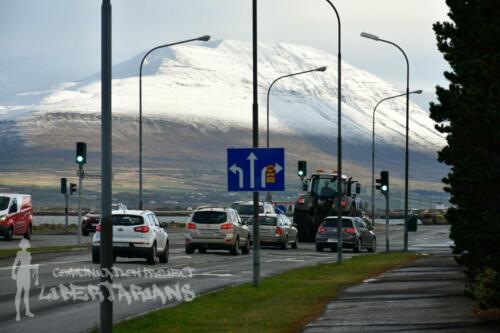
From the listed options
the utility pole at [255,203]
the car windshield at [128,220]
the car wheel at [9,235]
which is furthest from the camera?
the car wheel at [9,235]

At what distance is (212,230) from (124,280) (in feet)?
60.6

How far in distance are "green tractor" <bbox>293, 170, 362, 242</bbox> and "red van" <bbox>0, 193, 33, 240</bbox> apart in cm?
1305

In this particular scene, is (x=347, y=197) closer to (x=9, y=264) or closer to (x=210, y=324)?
(x=9, y=264)

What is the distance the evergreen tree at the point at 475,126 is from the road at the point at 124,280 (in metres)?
5.58

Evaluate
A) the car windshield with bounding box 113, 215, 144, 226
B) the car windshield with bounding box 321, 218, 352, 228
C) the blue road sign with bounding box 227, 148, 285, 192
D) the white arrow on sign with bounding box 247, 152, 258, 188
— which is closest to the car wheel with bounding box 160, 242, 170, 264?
the car windshield with bounding box 113, 215, 144, 226

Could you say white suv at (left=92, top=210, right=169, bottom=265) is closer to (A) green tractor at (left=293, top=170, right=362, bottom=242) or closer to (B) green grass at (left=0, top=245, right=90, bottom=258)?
(B) green grass at (left=0, top=245, right=90, bottom=258)

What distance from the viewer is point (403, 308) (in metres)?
23.5

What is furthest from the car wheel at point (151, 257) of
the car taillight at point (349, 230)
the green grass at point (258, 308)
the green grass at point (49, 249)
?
the car taillight at point (349, 230)

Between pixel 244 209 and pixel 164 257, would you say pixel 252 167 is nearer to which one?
pixel 164 257

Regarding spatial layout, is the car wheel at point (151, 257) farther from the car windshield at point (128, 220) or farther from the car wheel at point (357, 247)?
the car wheel at point (357, 247)

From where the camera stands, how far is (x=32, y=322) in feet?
69.4

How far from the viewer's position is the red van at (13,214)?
6003 centimetres

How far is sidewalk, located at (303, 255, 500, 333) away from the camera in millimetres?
19766

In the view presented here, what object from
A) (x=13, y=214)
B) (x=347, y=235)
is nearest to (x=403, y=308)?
(x=347, y=235)
